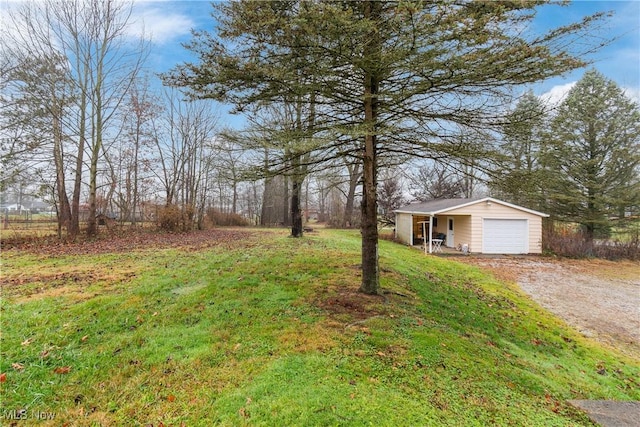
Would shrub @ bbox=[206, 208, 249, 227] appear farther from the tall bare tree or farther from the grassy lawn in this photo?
the tall bare tree

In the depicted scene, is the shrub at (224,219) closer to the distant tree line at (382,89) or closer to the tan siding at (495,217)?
the tan siding at (495,217)

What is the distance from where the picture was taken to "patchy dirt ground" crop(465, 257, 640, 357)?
5.69 meters

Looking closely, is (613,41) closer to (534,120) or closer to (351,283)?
(534,120)

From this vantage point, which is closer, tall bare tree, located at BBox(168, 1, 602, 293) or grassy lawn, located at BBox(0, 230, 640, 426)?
grassy lawn, located at BBox(0, 230, 640, 426)

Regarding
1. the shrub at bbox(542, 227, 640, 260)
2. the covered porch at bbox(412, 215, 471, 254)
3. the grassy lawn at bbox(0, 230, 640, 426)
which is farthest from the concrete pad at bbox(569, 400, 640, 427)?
the shrub at bbox(542, 227, 640, 260)

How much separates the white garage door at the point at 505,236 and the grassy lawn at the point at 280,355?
349 inches

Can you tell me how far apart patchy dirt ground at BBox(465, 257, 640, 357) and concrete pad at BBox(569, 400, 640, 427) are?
7.58 feet

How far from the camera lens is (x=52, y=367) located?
2.97 meters

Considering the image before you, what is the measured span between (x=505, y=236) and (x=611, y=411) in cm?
1284

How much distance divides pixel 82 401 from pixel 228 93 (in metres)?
3.93

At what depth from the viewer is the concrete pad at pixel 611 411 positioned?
112 inches

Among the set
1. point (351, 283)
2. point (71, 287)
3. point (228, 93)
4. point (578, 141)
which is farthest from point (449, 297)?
point (578, 141)

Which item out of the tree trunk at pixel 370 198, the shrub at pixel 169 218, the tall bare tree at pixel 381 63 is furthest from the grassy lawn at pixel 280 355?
the shrub at pixel 169 218

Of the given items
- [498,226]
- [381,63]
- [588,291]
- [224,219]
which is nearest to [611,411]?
[381,63]
